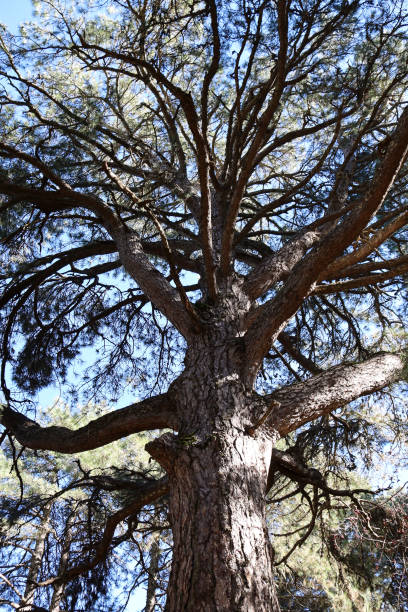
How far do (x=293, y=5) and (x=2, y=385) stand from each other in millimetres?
3632

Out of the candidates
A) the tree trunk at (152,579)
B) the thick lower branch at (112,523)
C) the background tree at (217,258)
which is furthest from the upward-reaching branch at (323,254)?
the tree trunk at (152,579)

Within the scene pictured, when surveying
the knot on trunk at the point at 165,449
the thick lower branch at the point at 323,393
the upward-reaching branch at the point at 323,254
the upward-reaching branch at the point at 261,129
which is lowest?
the knot on trunk at the point at 165,449

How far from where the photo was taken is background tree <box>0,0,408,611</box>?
2.46m

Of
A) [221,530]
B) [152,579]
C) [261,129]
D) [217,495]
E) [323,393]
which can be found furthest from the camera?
[152,579]

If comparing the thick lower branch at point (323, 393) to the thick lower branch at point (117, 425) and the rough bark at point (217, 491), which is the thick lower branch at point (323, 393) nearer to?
the rough bark at point (217, 491)

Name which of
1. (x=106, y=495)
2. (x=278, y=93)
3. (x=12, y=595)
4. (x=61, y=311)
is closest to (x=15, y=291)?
(x=61, y=311)

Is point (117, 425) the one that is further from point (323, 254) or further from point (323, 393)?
point (323, 254)

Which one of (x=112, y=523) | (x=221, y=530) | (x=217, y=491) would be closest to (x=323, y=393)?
(x=217, y=491)

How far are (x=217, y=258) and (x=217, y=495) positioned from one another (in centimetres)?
231

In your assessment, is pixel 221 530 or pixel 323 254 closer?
pixel 221 530

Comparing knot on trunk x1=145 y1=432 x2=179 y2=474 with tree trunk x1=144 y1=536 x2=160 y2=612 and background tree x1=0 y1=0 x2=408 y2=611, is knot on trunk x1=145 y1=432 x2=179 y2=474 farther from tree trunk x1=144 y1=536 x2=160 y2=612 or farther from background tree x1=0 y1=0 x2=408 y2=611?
tree trunk x1=144 y1=536 x2=160 y2=612

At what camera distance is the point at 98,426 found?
9.84ft

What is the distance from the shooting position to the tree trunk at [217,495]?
6.46 ft

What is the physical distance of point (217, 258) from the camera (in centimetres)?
424
